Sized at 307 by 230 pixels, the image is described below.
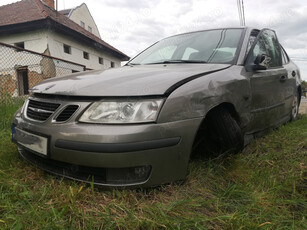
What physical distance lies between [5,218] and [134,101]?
2.87ft

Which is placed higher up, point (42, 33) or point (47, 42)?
point (42, 33)

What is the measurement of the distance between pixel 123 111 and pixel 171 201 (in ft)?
1.89

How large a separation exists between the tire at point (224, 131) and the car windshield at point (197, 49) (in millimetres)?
574

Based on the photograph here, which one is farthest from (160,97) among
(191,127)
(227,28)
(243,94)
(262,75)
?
(227,28)

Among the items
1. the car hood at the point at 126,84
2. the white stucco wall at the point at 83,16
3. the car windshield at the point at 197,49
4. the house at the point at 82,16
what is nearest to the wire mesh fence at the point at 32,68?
the car windshield at the point at 197,49

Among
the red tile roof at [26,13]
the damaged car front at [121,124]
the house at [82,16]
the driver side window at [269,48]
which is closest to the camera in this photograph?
the damaged car front at [121,124]

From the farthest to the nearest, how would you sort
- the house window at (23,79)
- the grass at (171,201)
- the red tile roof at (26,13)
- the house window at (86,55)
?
1. the house window at (86,55)
2. the red tile roof at (26,13)
3. the house window at (23,79)
4. the grass at (171,201)

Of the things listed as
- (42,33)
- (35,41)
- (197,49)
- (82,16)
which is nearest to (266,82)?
(197,49)

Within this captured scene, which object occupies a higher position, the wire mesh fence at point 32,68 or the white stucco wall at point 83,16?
the white stucco wall at point 83,16

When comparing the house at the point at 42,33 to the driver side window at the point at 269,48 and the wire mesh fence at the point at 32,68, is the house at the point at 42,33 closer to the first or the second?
the wire mesh fence at the point at 32,68

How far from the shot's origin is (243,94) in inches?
74.5

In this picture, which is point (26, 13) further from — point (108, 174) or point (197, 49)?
point (108, 174)

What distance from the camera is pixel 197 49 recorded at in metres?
2.34

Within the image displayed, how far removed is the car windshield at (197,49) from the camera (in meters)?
Answer: 2.13
